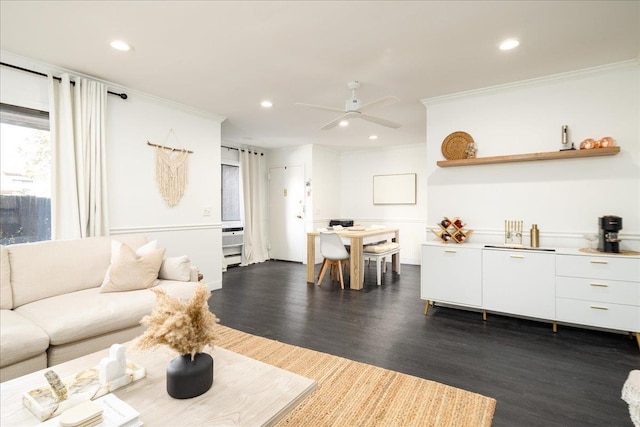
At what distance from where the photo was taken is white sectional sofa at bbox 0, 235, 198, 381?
1828 mm

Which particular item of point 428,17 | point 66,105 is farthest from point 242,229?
point 428,17

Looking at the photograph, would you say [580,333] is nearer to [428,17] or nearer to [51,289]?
[428,17]

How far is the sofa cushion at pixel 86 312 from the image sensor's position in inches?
77.1

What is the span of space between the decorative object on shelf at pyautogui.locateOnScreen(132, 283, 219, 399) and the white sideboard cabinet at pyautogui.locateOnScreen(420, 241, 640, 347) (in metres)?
2.75

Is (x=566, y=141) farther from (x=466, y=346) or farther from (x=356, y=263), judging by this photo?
(x=356, y=263)

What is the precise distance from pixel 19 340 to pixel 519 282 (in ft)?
12.7

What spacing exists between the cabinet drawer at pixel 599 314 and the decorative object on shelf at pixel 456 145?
1769 millimetres

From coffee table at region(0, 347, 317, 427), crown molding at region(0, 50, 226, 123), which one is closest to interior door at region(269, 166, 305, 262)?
crown molding at region(0, 50, 226, 123)

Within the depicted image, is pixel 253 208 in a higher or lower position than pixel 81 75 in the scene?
lower

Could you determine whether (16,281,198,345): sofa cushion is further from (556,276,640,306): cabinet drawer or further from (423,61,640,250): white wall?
(556,276,640,306): cabinet drawer

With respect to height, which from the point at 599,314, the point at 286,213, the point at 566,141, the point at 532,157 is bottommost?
the point at 599,314

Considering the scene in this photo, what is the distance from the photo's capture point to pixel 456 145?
3.62 metres

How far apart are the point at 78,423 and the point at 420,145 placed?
6378 millimetres

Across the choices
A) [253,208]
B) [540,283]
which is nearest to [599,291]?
[540,283]
